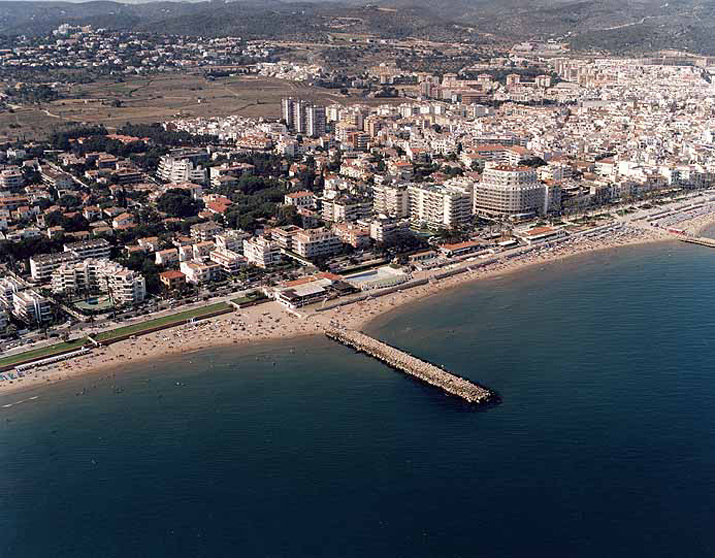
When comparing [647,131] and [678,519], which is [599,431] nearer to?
[678,519]

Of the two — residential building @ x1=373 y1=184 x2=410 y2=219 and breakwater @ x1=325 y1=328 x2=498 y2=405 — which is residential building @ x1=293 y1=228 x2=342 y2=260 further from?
breakwater @ x1=325 y1=328 x2=498 y2=405

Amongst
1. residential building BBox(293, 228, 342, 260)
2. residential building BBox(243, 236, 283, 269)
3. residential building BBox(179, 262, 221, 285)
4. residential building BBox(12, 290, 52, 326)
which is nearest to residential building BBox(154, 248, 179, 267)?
residential building BBox(179, 262, 221, 285)

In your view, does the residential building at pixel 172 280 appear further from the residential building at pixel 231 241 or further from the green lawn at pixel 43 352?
the green lawn at pixel 43 352

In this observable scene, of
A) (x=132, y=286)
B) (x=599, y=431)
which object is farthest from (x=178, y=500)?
(x=132, y=286)

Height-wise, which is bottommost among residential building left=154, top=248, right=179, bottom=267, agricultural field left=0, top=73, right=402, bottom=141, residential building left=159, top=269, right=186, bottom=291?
residential building left=159, top=269, right=186, bottom=291

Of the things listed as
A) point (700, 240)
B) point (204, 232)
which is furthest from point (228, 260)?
point (700, 240)

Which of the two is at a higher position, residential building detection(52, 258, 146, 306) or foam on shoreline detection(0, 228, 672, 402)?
residential building detection(52, 258, 146, 306)
